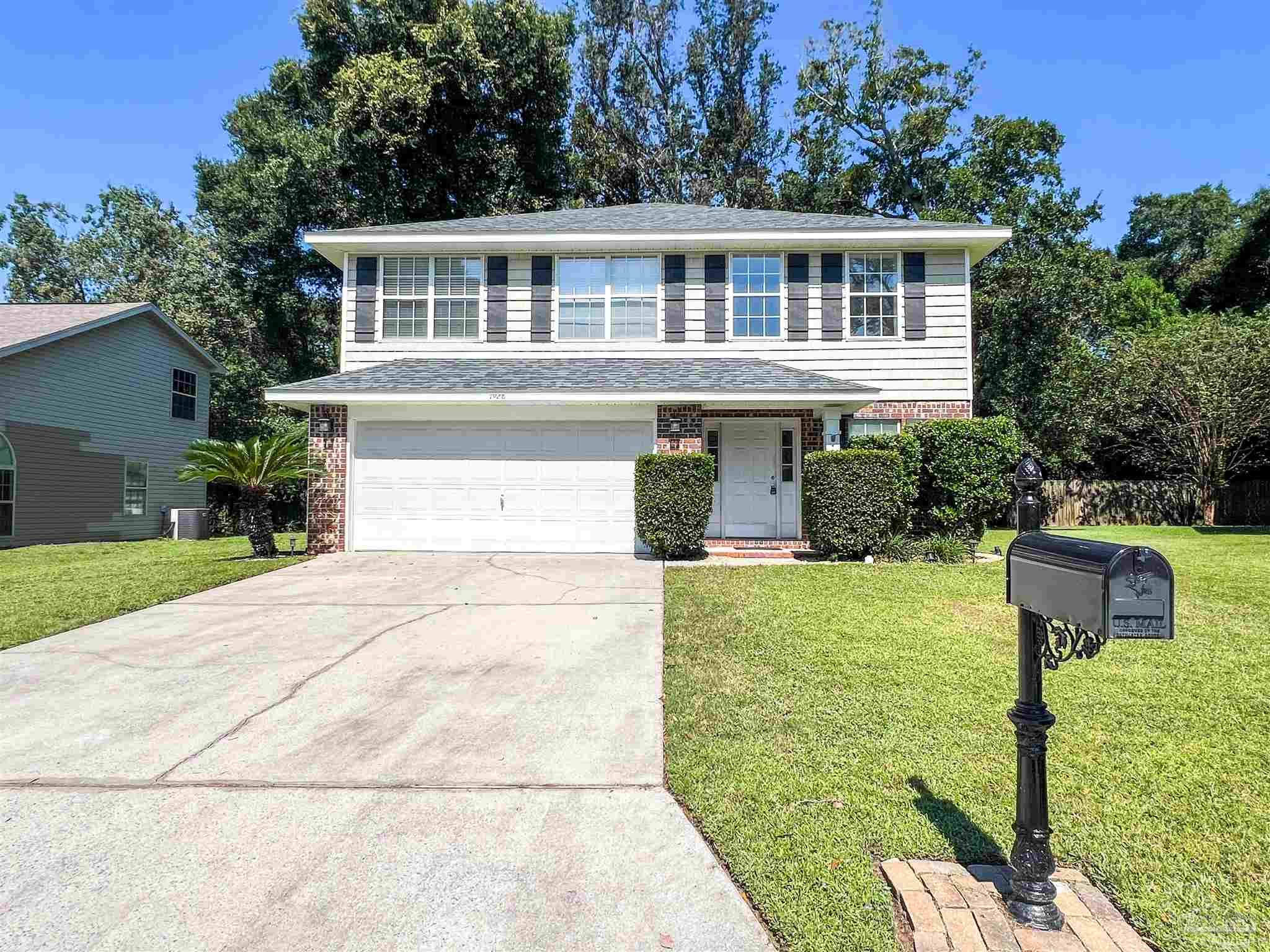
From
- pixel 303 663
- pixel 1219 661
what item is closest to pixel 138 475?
pixel 303 663

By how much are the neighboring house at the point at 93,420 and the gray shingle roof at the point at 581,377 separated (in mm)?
8693

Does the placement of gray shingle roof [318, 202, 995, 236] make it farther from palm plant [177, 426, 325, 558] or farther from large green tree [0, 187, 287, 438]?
large green tree [0, 187, 287, 438]

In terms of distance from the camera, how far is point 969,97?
71.1 feet

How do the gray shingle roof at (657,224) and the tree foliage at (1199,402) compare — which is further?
the tree foliage at (1199,402)

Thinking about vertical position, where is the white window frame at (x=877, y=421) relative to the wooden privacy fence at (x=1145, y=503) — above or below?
above

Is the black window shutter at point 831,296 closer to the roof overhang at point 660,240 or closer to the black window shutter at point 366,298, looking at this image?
the roof overhang at point 660,240

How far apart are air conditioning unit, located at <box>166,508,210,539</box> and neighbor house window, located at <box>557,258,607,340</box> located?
1181 cm

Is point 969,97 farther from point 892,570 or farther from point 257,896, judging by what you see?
point 257,896

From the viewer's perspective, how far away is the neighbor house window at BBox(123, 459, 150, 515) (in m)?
18.2

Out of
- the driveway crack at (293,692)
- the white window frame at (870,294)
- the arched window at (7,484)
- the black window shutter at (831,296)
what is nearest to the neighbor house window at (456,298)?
the black window shutter at (831,296)

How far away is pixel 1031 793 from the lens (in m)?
2.20

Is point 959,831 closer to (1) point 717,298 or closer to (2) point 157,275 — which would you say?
(1) point 717,298

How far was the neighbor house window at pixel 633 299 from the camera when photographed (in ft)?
43.4

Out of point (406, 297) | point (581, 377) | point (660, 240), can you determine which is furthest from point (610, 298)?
point (406, 297)
